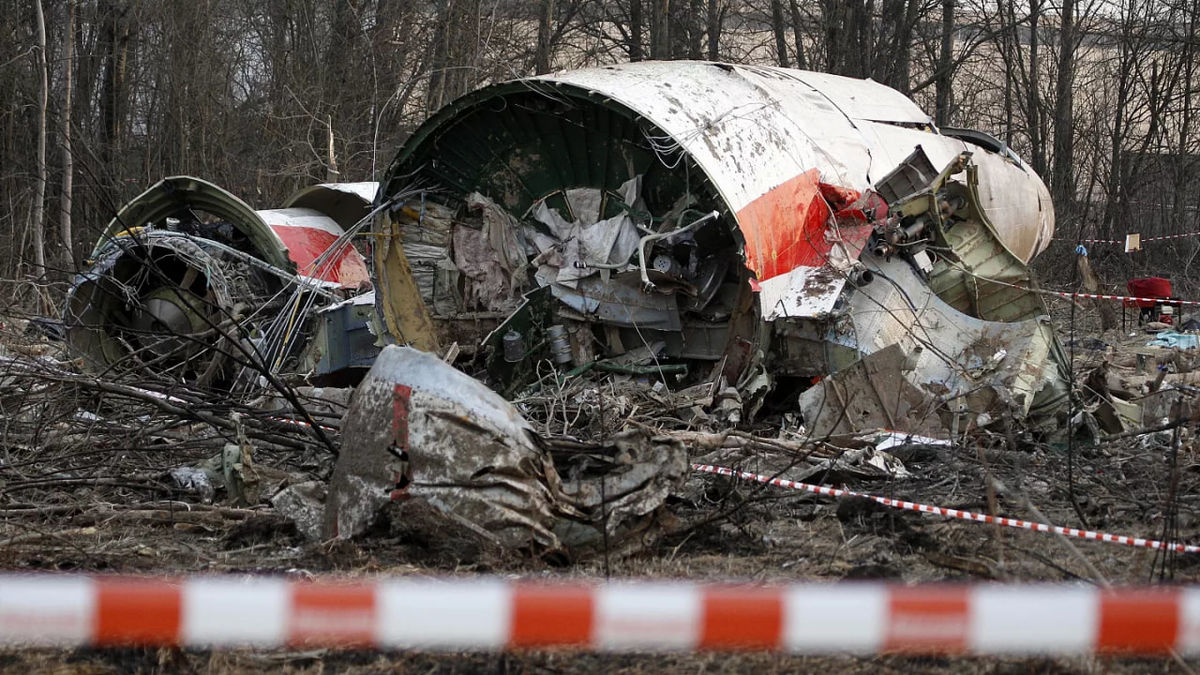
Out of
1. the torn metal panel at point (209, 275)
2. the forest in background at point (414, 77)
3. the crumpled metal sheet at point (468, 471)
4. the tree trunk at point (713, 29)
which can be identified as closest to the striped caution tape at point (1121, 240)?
the forest in background at point (414, 77)

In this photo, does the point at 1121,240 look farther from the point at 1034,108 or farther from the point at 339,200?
the point at 339,200

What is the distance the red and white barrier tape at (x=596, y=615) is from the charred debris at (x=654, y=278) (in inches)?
97.1

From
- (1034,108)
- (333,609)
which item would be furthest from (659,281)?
(1034,108)

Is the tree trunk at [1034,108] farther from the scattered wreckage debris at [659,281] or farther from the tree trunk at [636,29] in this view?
the scattered wreckage debris at [659,281]

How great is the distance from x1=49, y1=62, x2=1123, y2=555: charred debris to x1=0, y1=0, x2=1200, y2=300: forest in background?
300 inches

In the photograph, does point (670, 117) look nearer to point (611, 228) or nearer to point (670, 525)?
point (611, 228)

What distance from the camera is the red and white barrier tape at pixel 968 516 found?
439cm

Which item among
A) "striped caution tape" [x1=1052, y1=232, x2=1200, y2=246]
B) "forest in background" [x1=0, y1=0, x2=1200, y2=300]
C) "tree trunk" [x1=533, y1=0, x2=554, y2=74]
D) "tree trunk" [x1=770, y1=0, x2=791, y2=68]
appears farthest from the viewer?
"tree trunk" [x1=770, y1=0, x2=791, y2=68]

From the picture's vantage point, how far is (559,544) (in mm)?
4227

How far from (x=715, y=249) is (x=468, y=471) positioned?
3913mm

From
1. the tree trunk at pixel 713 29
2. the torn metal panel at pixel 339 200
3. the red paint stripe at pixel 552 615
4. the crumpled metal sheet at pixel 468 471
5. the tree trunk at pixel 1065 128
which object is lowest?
the red paint stripe at pixel 552 615

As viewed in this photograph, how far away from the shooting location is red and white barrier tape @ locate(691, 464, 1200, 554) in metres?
4.39

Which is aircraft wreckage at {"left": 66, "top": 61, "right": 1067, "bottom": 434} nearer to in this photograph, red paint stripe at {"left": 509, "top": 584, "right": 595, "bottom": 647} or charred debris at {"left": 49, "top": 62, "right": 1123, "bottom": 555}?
charred debris at {"left": 49, "top": 62, "right": 1123, "bottom": 555}

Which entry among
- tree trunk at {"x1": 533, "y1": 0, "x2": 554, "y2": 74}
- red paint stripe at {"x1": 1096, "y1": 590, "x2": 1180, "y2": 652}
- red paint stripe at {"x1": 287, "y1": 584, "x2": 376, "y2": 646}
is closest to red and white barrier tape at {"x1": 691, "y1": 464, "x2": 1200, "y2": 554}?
red paint stripe at {"x1": 1096, "y1": 590, "x2": 1180, "y2": 652}
